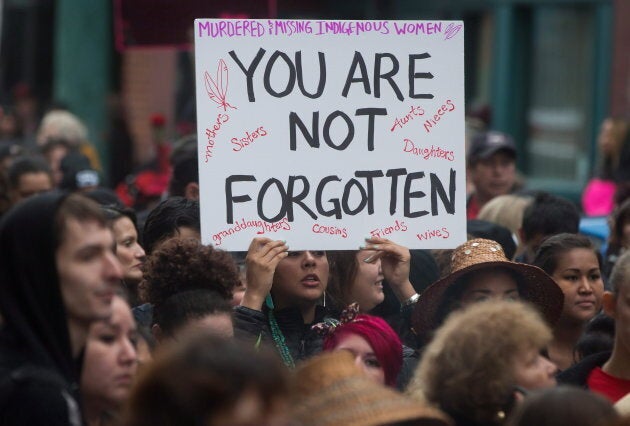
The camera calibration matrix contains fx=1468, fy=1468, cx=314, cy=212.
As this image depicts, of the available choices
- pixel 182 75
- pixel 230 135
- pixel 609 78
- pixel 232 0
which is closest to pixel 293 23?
pixel 230 135

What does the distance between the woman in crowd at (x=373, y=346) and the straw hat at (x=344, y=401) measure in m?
0.96

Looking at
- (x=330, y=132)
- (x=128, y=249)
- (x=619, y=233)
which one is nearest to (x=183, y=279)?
(x=330, y=132)

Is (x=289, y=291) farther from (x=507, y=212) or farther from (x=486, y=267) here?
(x=507, y=212)

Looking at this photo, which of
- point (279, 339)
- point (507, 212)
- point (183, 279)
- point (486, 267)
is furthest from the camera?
point (507, 212)

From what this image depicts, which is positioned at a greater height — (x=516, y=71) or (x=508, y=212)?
(x=516, y=71)

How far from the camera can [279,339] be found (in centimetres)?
540

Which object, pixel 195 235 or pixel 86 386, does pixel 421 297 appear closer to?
pixel 195 235

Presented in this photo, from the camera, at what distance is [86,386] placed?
3.83 m

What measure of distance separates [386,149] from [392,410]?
7.44 feet

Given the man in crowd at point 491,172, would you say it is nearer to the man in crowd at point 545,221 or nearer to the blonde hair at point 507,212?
the blonde hair at point 507,212

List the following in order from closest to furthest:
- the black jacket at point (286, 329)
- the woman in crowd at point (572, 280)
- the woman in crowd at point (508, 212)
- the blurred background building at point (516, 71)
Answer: the black jacket at point (286, 329) → the woman in crowd at point (572, 280) → the woman in crowd at point (508, 212) → the blurred background building at point (516, 71)

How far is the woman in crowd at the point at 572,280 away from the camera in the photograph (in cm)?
614

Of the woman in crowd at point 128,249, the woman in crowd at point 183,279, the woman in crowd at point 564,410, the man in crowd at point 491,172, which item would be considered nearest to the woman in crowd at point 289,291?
the woman in crowd at point 183,279

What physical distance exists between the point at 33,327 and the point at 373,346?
1401 mm
